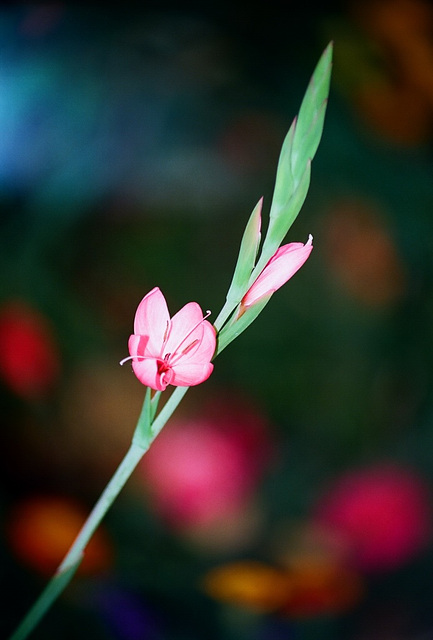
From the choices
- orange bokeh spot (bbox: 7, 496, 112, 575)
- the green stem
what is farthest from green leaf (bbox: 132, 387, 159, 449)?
orange bokeh spot (bbox: 7, 496, 112, 575)

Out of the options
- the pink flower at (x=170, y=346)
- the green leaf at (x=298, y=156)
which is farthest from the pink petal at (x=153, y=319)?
the green leaf at (x=298, y=156)

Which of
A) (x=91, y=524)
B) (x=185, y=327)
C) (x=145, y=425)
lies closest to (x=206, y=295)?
(x=185, y=327)

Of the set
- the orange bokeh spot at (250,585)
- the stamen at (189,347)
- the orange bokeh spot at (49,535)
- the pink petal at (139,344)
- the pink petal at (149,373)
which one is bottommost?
the orange bokeh spot at (49,535)

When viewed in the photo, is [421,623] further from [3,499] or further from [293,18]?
[293,18]

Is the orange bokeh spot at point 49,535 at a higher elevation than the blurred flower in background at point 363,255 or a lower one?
lower

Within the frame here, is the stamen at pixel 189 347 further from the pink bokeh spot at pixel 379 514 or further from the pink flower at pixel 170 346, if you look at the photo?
the pink bokeh spot at pixel 379 514
